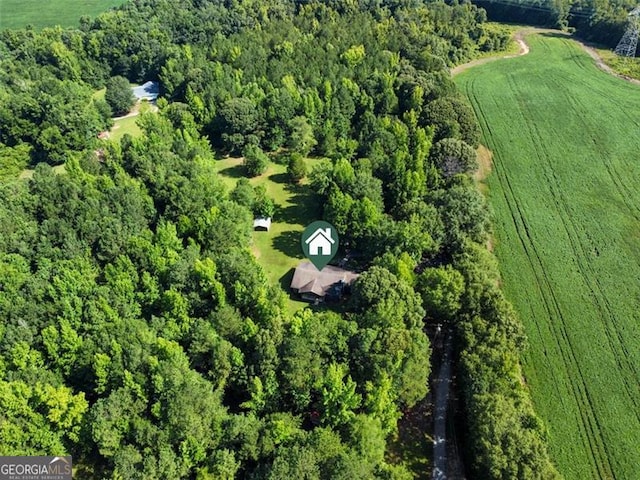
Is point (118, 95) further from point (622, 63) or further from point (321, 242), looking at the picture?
point (622, 63)

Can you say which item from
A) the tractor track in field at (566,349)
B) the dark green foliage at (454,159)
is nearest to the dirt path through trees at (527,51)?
the dark green foliage at (454,159)

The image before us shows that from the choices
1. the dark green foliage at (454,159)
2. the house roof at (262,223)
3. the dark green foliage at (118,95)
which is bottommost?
the dark green foliage at (118,95)

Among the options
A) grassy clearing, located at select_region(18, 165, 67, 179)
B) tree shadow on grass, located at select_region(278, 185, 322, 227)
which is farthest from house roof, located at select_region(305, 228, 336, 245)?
grassy clearing, located at select_region(18, 165, 67, 179)

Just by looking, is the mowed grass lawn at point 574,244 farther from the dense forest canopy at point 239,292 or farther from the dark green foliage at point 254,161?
the dark green foliage at point 254,161

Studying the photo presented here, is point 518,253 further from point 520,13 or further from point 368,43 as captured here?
point 520,13

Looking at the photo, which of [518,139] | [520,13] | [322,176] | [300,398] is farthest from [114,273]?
[520,13]
